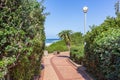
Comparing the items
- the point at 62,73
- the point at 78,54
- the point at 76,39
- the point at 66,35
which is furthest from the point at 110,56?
the point at 76,39

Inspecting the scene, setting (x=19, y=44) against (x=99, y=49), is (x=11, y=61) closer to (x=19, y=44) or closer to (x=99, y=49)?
(x=19, y=44)

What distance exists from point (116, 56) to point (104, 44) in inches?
46.0

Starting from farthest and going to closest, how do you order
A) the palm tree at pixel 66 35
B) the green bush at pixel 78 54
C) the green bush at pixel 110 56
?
the palm tree at pixel 66 35 < the green bush at pixel 78 54 < the green bush at pixel 110 56

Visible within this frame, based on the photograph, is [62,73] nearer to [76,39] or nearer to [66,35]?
[66,35]

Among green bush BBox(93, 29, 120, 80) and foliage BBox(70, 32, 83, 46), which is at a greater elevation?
foliage BBox(70, 32, 83, 46)

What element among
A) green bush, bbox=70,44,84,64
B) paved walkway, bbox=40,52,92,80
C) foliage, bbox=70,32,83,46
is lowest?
paved walkway, bbox=40,52,92,80

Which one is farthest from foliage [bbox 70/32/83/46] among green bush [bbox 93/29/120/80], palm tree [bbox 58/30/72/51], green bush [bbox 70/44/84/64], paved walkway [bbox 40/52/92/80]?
green bush [bbox 93/29/120/80]

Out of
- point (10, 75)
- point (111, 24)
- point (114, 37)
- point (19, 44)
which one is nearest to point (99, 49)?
point (114, 37)

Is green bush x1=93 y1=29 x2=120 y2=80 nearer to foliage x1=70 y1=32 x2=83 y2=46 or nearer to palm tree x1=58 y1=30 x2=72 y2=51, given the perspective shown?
palm tree x1=58 y1=30 x2=72 y2=51

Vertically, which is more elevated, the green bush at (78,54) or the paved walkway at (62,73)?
the green bush at (78,54)

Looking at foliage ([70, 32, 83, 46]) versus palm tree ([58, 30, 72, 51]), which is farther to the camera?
foliage ([70, 32, 83, 46])

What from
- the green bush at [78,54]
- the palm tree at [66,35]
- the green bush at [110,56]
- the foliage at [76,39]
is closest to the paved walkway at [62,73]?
the green bush at [78,54]

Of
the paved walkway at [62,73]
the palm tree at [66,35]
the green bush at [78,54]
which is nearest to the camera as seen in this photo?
the paved walkway at [62,73]

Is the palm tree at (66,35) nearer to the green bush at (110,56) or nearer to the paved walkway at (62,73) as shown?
the paved walkway at (62,73)
